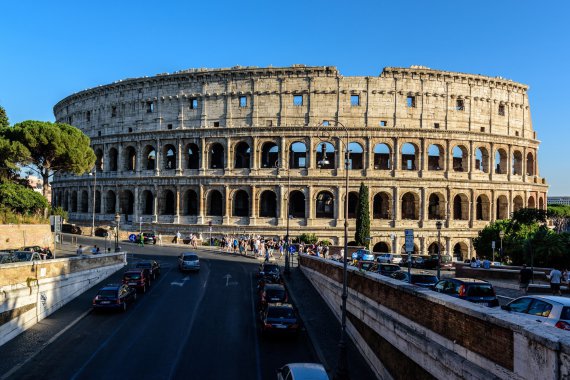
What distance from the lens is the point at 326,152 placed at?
52.9 m

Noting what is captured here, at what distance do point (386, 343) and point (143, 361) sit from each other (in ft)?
26.7

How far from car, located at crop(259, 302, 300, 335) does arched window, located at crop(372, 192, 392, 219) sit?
111 feet

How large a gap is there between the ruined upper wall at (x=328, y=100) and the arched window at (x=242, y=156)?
4355 millimetres

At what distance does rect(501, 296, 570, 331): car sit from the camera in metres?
10.4

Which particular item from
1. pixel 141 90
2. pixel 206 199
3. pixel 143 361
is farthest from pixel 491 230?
pixel 141 90

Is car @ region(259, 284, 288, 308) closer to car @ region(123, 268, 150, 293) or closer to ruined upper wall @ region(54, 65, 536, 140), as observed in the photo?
car @ region(123, 268, 150, 293)

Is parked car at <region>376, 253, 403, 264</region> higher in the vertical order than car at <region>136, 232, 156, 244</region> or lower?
lower

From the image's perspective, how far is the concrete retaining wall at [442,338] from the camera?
796 centimetres

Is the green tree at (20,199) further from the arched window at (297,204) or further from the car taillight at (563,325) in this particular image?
the car taillight at (563,325)

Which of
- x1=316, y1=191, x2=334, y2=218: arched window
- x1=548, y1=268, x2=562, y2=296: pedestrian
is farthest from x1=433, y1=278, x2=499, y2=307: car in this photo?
x1=316, y1=191, x2=334, y2=218: arched window

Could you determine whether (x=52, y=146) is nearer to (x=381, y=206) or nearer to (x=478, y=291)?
(x=381, y=206)

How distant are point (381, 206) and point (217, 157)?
20.8 m

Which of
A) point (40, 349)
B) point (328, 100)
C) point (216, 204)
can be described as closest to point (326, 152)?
point (328, 100)

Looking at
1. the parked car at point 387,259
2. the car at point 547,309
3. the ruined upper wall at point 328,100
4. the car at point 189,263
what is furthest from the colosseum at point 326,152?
the car at point 547,309
